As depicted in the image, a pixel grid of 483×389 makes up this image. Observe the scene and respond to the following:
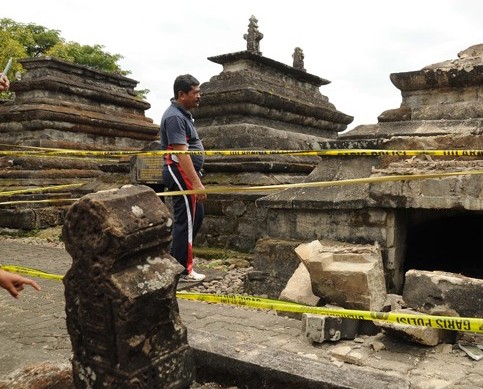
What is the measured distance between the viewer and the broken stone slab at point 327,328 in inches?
116

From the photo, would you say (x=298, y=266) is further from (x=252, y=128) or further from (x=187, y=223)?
(x=252, y=128)

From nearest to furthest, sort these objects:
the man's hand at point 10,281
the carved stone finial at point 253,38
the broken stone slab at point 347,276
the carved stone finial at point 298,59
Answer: the man's hand at point 10,281 < the broken stone slab at point 347,276 < the carved stone finial at point 253,38 < the carved stone finial at point 298,59

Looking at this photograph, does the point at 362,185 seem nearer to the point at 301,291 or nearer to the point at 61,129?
the point at 301,291

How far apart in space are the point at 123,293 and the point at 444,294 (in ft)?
6.70

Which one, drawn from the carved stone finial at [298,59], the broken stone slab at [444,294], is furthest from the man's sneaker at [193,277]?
the carved stone finial at [298,59]

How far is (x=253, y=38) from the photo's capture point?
7.96m

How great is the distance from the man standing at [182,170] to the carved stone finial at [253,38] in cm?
356

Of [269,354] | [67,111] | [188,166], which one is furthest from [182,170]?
[67,111]

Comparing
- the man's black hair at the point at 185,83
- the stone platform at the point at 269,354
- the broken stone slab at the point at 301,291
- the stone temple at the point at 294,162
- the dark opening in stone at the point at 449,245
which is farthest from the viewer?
the dark opening in stone at the point at 449,245

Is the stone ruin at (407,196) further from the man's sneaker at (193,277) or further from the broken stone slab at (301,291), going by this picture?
the man's sneaker at (193,277)

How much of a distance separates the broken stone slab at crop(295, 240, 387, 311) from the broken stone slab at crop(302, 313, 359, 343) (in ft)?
0.72

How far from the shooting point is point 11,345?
124 inches

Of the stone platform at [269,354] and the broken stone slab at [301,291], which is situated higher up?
the broken stone slab at [301,291]

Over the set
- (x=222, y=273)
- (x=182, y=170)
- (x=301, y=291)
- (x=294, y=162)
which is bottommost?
(x=222, y=273)
